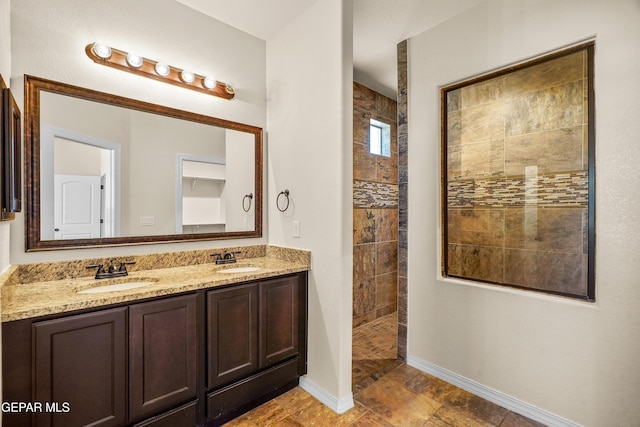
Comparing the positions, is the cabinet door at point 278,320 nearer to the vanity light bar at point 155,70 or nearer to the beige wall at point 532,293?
the beige wall at point 532,293

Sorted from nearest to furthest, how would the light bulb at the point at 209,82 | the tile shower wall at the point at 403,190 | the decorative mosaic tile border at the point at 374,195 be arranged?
the light bulb at the point at 209,82, the tile shower wall at the point at 403,190, the decorative mosaic tile border at the point at 374,195

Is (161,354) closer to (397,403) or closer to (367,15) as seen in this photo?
(397,403)

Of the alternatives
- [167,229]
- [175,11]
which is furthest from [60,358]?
[175,11]

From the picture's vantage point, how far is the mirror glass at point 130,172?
1.71 m

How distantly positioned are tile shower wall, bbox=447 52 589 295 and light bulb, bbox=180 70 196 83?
6.46 feet

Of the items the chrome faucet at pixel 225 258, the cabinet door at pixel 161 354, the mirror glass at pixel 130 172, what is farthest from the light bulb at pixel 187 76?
the cabinet door at pixel 161 354

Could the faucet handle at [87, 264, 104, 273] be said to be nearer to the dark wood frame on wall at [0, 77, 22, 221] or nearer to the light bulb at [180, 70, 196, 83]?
the dark wood frame on wall at [0, 77, 22, 221]

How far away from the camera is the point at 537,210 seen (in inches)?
77.9

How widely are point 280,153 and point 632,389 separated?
2.62 meters

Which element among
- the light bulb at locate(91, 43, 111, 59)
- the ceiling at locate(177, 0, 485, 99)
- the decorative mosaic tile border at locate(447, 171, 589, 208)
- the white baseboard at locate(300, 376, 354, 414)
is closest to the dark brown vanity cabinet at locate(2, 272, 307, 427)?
the white baseboard at locate(300, 376, 354, 414)

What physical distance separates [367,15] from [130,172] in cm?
211

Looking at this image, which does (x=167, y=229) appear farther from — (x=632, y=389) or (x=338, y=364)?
(x=632, y=389)

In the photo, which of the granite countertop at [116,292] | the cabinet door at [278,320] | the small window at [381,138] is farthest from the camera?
the small window at [381,138]

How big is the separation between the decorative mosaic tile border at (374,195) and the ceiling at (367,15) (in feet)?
4.65
